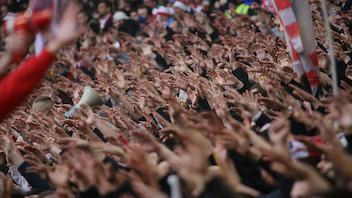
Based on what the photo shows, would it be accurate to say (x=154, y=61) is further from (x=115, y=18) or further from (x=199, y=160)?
(x=199, y=160)

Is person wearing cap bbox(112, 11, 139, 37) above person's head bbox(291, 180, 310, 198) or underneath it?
underneath

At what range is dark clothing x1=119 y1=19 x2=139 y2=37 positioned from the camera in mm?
5707

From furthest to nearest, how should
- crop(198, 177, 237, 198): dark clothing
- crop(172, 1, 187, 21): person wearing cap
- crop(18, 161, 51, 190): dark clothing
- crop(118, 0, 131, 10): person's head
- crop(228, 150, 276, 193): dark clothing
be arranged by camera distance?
crop(118, 0, 131, 10): person's head, crop(172, 1, 187, 21): person wearing cap, crop(18, 161, 51, 190): dark clothing, crop(228, 150, 276, 193): dark clothing, crop(198, 177, 237, 198): dark clothing

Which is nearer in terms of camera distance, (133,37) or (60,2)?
(60,2)

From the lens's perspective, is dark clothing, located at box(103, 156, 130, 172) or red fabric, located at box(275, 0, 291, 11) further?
red fabric, located at box(275, 0, 291, 11)

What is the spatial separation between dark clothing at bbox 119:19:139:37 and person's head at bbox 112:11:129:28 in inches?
2.7

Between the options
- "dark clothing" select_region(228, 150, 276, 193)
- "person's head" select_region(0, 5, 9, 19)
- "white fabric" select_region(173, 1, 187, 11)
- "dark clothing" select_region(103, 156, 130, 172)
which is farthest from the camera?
"person's head" select_region(0, 5, 9, 19)

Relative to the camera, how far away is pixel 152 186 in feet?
4.64

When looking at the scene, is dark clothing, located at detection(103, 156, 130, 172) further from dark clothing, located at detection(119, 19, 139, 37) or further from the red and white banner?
dark clothing, located at detection(119, 19, 139, 37)

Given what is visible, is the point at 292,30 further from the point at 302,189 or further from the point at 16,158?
the point at 16,158

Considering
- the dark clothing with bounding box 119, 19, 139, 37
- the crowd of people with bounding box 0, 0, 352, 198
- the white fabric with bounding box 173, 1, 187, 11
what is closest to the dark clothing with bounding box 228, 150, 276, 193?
the crowd of people with bounding box 0, 0, 352, 198

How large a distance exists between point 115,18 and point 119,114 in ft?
12.8

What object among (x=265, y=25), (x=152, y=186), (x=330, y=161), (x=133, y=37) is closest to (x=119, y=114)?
(x=152, y=186)

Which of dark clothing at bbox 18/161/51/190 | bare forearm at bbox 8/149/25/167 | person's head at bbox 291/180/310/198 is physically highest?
person's head at bbox 291/180/310/198
